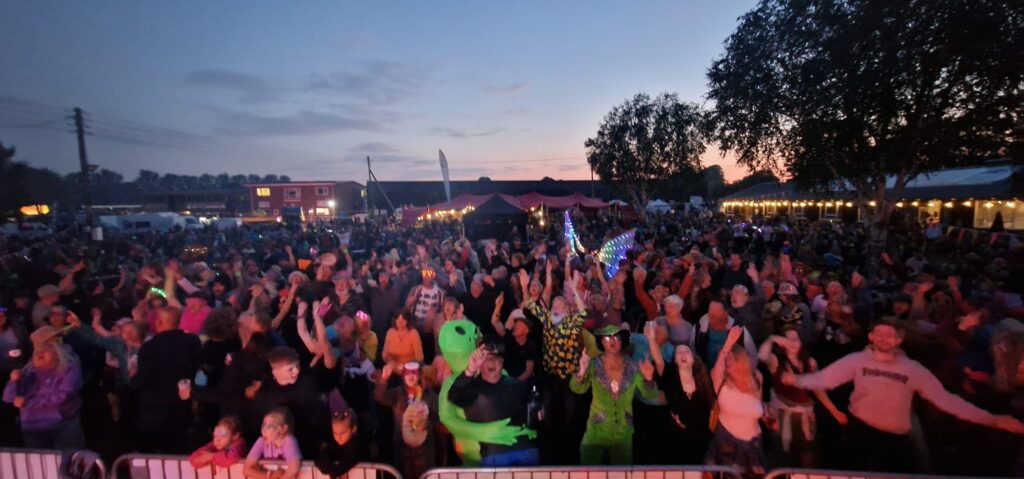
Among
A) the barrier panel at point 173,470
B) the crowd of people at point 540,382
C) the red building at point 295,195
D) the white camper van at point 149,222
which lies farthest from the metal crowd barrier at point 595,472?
the red building at point 295,195

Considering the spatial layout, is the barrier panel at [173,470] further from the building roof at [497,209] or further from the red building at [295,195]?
the red building at [295,195]

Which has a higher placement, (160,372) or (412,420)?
(160,372)

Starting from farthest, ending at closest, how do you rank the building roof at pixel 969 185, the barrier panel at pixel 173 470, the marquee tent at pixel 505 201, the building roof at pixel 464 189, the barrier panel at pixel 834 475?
the building roof at pixel 464 189, the marquee tent at pixel 505 201, the building roof at pixel 969 185, the barrier panel at pixel 173 470, the barrier panel at pixel 834 475

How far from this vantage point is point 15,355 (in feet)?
13.4

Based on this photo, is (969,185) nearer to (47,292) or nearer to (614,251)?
(614,251)

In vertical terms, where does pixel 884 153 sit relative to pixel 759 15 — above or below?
below

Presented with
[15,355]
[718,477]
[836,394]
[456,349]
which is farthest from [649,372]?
[15,355]

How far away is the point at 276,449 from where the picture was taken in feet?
9.39

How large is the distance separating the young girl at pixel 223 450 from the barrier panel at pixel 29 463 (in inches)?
32.2

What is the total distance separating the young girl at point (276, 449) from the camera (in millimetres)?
2781

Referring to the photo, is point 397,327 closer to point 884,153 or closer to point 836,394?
point 836,394

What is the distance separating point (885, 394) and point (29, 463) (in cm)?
548

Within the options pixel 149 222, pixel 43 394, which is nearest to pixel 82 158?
pixel 149 222

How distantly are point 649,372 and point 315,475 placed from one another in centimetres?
221
